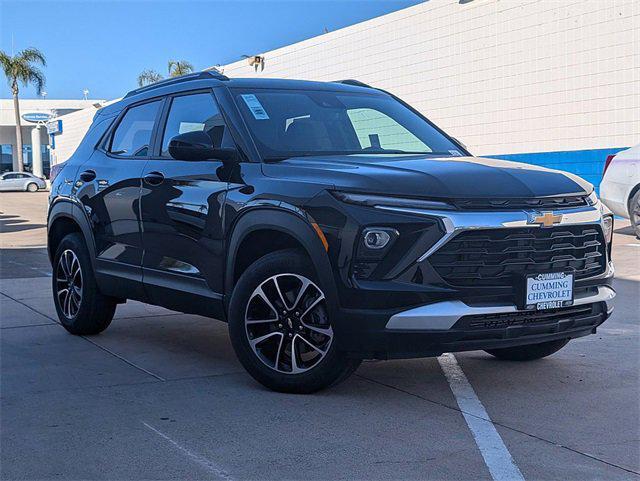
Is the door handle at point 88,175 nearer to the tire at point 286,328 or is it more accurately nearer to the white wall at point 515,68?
the tire at point 286,328

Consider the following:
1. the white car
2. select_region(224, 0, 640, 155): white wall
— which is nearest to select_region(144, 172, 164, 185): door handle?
the white car

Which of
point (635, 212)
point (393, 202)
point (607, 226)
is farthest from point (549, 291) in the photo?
point (635, 212)

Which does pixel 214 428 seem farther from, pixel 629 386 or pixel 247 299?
pixel 629 386

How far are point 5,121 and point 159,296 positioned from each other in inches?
2958

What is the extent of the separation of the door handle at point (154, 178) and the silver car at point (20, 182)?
158 feet

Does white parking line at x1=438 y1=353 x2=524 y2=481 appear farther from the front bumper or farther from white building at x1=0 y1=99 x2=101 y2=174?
white building at x1=0 y1=99 x2=101 y2=174

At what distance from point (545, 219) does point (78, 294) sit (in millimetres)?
3865

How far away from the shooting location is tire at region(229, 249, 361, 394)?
4.74 meters

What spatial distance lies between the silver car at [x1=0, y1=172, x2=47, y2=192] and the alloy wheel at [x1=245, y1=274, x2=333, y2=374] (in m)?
49.4

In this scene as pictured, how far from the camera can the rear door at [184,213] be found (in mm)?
5383

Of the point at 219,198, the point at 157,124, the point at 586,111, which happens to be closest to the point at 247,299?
the point at 219,198

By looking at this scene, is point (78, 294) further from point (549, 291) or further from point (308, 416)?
point (549, 291)

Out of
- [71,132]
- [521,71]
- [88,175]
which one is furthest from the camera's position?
[71,132]

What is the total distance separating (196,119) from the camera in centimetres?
599
